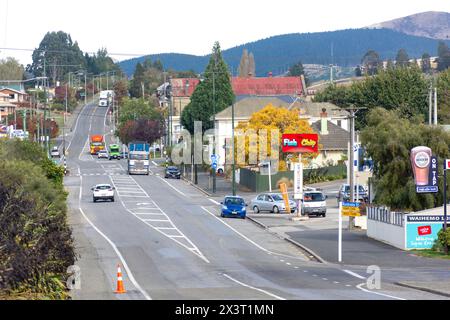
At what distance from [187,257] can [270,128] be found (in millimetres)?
51055

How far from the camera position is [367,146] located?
5534 centimetres

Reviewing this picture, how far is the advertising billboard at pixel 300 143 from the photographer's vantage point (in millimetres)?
71562

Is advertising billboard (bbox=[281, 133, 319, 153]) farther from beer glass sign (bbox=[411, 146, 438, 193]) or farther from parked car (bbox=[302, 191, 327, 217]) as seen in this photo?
beer glass sign (bbox=[411, 146, 438, 193])

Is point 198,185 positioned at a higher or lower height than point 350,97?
lower

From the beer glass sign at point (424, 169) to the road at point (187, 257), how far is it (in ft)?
21.6

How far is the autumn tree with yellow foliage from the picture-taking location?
94688 mm

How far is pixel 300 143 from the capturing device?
235 ft

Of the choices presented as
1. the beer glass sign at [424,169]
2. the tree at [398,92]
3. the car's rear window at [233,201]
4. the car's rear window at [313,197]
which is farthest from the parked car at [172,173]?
the beer glass sign at [424,169]

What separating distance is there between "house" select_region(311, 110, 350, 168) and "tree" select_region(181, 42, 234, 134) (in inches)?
1201

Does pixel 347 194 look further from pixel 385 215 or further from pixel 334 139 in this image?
pixel 334 139

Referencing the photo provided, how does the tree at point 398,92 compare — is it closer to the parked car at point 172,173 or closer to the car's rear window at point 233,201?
the parked car at point 172,173

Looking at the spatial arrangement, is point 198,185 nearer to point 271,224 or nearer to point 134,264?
point 271,224
